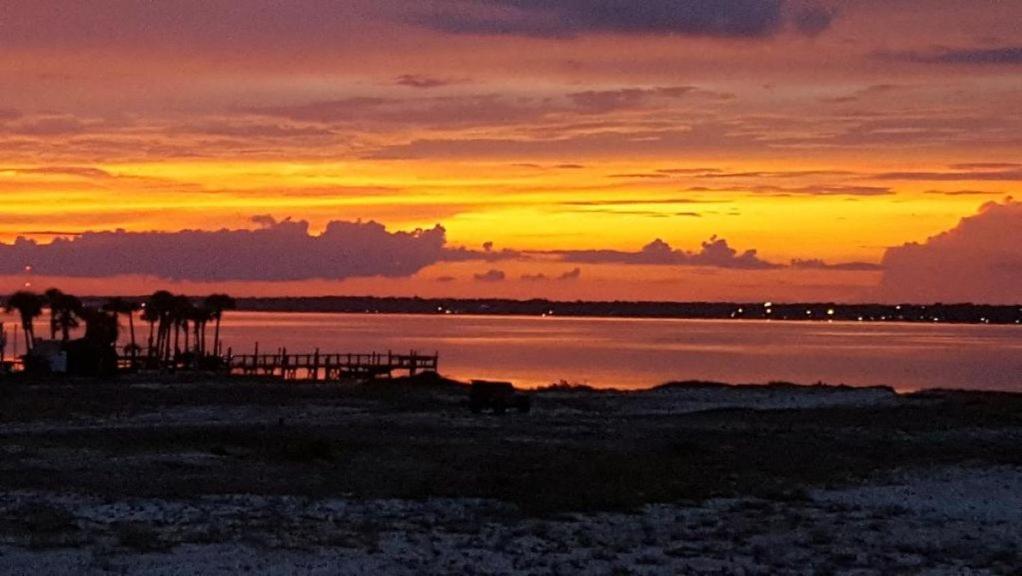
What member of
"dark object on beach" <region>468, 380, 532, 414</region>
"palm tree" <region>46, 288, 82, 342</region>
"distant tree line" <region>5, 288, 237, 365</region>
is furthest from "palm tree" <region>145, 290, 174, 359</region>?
"dark object on beach" <region>468, 380, 532, 414</region>

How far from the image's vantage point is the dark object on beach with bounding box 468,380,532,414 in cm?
5162

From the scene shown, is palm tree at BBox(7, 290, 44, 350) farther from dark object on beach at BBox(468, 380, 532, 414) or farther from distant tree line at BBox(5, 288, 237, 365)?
dark object on beach at BBox(468, 380, 532, 414)

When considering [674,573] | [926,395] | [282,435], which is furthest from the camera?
[926,395]

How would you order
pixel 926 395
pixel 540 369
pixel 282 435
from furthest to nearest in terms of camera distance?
1. pixel 540 369
2. pixel 926 395
3. pixel 282 435

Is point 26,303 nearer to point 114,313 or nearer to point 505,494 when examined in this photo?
point 114,313

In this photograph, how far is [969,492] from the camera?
28.8m

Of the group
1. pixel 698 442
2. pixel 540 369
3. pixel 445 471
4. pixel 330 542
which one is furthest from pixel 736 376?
pixel 330 542

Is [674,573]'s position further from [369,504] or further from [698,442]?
[698,442]

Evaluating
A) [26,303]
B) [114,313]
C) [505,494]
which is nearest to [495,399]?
[505,494]

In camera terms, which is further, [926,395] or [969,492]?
[926,395]

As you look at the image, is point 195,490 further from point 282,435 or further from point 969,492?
point 969,492

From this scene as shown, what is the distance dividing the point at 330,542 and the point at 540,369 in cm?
12987

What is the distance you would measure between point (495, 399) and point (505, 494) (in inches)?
983

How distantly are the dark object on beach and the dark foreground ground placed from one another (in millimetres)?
1615
